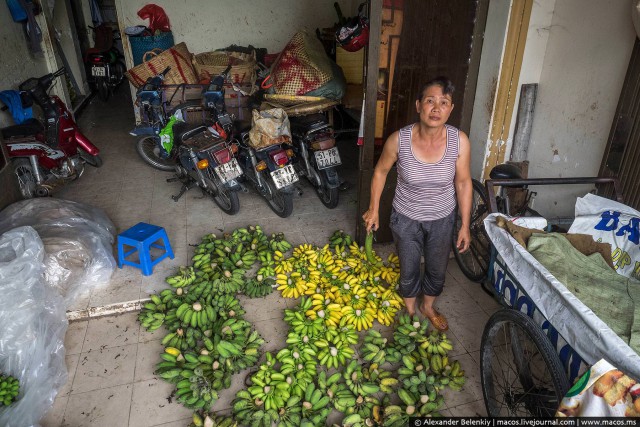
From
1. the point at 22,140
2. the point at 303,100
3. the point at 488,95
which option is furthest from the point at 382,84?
the point at 22,140

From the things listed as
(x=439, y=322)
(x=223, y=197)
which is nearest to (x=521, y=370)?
(x=439, y=322)

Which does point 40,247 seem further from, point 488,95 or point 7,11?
point 7,11

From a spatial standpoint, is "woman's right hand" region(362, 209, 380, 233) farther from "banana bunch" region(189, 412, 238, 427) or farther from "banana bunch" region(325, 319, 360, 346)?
"banana bunch" region(189, 412, 238, 427)

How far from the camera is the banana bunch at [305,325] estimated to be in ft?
10.6

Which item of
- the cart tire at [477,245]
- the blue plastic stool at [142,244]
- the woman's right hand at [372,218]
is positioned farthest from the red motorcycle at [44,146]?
the cart tire at [477,245]

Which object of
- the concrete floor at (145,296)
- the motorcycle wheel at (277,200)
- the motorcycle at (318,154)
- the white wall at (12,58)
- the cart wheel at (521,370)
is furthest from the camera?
the white wall at (12,58)

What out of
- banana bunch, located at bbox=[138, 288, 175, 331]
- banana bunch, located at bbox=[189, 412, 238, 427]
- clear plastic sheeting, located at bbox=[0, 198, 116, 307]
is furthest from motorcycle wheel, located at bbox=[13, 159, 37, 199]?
banana bunch, located at bbox=[189, 412, 238, 427]

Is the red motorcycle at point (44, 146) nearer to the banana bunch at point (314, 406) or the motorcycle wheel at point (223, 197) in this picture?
the motorcycle wheel at point (223, 197)

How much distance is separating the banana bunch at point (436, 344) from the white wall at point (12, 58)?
18.5 ft

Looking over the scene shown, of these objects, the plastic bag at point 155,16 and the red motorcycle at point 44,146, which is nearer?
the red motorcycle at point 44,146

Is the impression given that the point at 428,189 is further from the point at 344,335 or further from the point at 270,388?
the point at 270,388

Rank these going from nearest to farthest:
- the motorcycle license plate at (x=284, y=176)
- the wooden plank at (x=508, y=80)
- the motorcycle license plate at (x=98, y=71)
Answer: the wooden plank at (x=508, y=80)
the motorcycle license plate at (x=284, y=176)
the motorcycle license plate at (x=98, y=71)

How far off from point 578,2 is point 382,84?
1727 millimetres

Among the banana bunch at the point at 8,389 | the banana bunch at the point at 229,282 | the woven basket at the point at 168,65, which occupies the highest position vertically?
the woven basket at the point at 168,65
